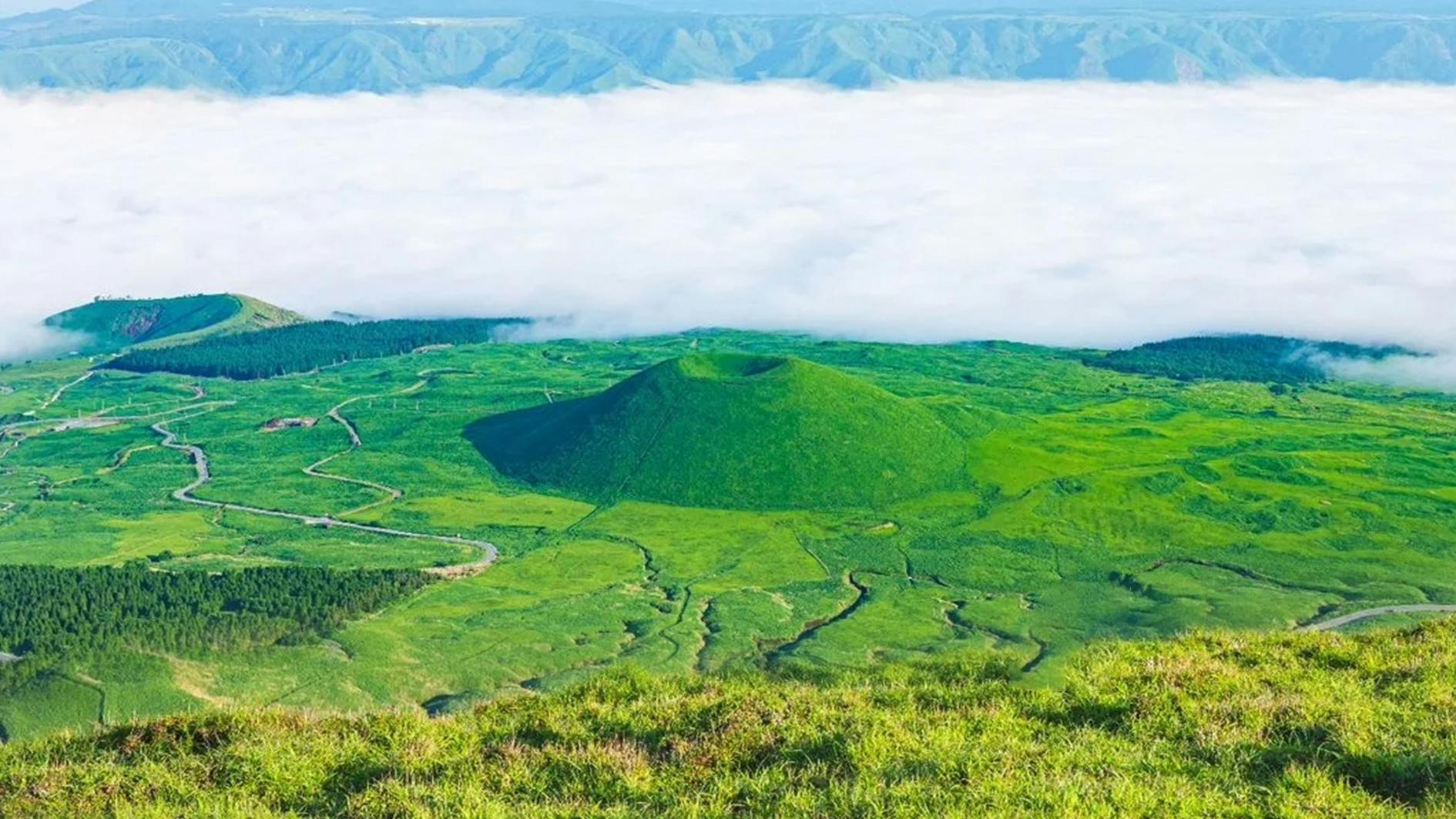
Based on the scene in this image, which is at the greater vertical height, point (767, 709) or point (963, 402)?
point (767, 709)

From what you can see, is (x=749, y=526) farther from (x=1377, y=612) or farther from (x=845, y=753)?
(x=845, y=753)

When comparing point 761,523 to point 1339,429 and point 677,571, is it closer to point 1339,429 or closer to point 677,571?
point 677,571

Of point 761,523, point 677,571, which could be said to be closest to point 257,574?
point 677,571

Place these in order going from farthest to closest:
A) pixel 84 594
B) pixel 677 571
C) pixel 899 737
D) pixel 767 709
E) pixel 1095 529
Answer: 1. pixel 1095 529
2. pixel 677 571
3. pixel 84 594
4. pixel 767 709
5. pixel 899 737

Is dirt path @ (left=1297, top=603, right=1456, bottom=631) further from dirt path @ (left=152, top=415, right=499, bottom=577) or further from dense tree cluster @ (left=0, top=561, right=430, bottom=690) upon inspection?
dense tree cluster @ (left=0, top=561, right=430, bottom=690)

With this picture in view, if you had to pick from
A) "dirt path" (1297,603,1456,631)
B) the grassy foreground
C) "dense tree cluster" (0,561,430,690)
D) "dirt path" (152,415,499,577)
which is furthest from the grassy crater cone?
the grassy foreground

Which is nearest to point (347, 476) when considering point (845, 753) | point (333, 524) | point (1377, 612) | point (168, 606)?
point (333, 524)

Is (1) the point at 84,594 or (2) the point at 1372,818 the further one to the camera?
(1) the point at 84,594
